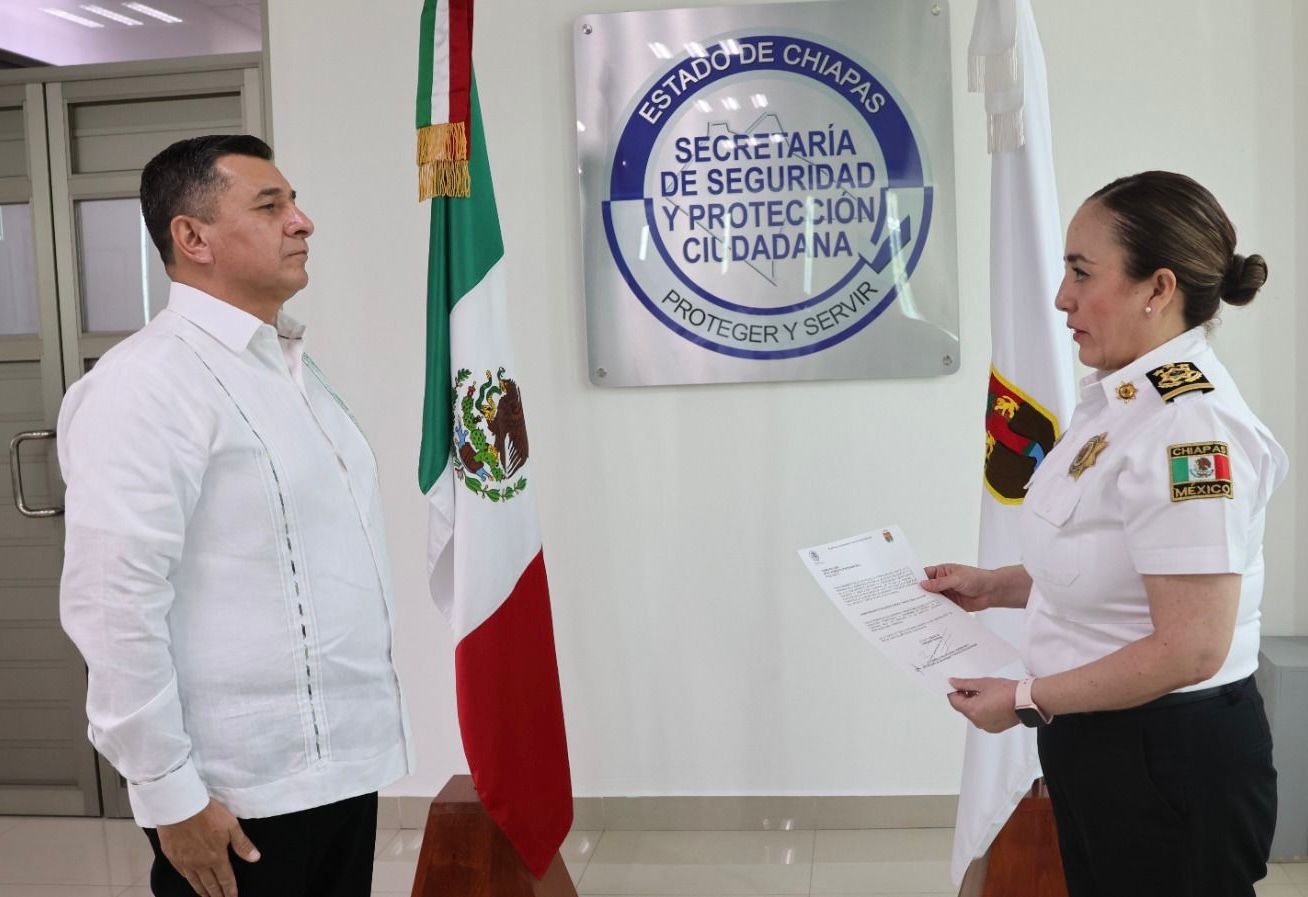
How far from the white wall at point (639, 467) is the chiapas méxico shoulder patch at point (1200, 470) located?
187 cm

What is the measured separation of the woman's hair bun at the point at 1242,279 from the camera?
1451 mm

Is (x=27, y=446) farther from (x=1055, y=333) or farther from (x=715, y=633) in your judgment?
(x=1055, y=333)

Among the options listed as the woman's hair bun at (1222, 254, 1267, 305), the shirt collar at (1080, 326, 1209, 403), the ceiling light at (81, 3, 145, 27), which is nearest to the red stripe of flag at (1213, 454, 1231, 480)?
the shirt collar at (1080, 326, 1209, 403)

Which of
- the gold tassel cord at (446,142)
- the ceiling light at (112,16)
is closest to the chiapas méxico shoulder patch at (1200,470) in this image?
the gold tassel cord at (446,142)

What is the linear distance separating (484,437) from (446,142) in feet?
1.96

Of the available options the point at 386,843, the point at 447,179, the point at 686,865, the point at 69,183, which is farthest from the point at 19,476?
the point at 686,865

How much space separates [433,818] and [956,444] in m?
1.65

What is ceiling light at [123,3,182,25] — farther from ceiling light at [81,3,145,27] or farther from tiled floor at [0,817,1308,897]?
tiled floor at [0,817,1308,897]

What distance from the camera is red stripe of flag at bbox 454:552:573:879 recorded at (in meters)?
2.50

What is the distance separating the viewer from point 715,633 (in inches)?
132

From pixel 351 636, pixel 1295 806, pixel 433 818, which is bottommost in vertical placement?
pixel 1295 806

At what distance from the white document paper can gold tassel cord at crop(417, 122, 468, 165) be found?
119 cm

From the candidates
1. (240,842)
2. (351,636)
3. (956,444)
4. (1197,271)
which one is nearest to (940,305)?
(956,444)

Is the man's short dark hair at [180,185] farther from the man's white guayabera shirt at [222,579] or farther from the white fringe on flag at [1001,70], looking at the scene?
the white fringe on flag at [1001,70]
